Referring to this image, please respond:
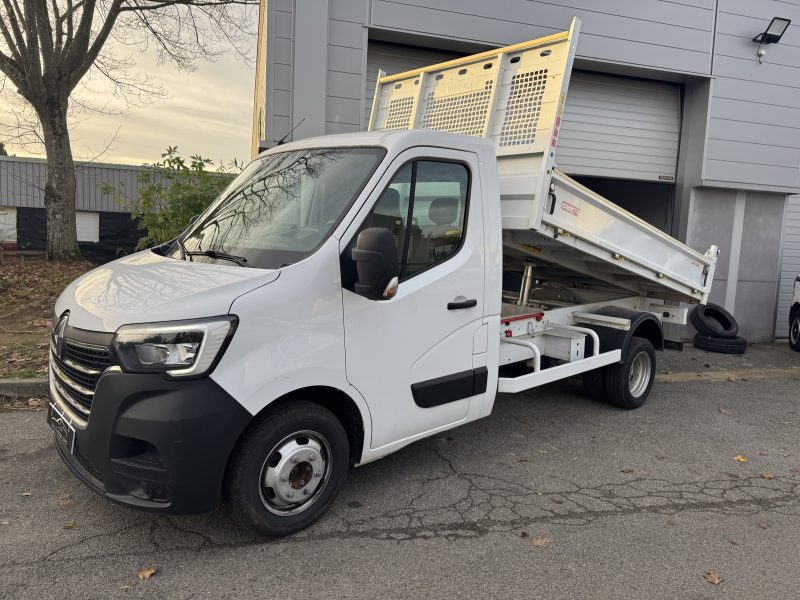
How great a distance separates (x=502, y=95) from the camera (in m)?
5.11

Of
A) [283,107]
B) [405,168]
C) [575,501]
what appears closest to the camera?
[405,168]

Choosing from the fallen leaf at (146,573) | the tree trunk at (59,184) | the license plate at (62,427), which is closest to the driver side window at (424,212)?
the license plate at (62,427)

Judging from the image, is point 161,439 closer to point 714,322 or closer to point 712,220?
point 714,322

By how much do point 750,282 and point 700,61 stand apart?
12.8ft

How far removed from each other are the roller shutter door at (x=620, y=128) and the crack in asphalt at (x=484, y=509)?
6519 millimetres

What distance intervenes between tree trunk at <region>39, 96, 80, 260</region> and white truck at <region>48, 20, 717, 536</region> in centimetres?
1289

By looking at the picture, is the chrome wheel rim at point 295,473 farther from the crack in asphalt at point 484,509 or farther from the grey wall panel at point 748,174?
the grey wall panel at point 748,174

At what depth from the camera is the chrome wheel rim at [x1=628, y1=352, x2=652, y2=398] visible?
251 inches

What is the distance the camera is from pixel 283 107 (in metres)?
8.09

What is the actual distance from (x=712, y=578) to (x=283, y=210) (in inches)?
126

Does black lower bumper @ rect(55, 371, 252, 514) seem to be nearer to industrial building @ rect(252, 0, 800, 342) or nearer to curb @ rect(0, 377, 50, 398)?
curb @ rect(0, 377, 50, 398)

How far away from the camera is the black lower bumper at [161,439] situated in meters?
2.97

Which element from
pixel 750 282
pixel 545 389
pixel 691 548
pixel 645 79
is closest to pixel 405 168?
pixel 691 548

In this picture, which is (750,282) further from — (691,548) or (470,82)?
(691,548)
